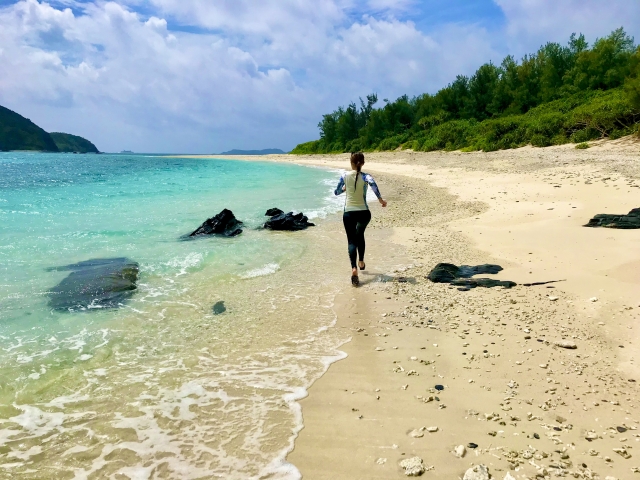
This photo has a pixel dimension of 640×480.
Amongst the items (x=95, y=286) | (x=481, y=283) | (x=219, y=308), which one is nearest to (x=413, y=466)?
(x=219, y=308)

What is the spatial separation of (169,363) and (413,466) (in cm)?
296

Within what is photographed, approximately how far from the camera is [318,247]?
10.2 meters

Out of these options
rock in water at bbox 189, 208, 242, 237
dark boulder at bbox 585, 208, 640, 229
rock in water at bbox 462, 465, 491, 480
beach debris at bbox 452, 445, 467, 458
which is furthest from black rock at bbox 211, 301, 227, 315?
dark boulder at bbox 585, 208, 640, 229

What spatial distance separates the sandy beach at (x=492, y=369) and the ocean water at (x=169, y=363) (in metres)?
0.42

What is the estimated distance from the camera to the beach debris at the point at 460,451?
2.89 meters

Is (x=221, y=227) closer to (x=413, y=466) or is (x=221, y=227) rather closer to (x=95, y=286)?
(x=95, y=286)

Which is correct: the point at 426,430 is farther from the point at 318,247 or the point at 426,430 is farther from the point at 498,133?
the point at 498,133

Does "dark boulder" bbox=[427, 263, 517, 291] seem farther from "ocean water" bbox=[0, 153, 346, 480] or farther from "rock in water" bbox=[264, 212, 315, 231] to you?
"rock in water" bbox=[264, 212, 315, 231]

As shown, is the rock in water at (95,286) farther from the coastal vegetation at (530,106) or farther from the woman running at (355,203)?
the coastal vegetation at (530,106)

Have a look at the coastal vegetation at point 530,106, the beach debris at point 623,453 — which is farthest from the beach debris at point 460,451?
the coastal vegetation at point 530,106

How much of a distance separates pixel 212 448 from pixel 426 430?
172 centimetres

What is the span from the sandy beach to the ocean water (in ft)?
1.37

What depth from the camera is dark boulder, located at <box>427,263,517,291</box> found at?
21.3ft

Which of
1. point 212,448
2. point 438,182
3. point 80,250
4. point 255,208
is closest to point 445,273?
point 212,448
